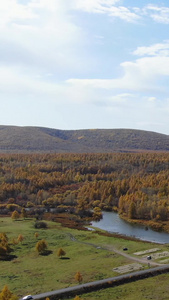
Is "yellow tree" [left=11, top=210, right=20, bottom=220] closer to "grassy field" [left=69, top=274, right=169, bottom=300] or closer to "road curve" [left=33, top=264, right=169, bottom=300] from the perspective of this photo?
"road curve" [left=33, top=264, right=169, bottom=300]

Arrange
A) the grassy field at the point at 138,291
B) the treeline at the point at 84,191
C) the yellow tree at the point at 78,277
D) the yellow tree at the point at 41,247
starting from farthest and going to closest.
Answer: the treeline at the point at 84,191, the yellow tree at the point at 41,247, the yellow tree at the point at 78,277, the grassy field at the point at 138,291

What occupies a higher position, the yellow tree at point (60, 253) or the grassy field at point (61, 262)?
the yellow tree at point (60, 253)

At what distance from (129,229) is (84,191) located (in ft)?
171

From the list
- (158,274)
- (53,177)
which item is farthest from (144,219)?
(53,177)

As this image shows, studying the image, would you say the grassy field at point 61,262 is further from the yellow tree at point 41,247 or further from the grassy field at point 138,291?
the yellow tree at point 41,247

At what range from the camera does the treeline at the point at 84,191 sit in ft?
377

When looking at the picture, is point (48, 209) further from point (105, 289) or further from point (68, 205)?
point (105, 289)

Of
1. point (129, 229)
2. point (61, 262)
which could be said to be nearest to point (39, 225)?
point (129, 229)

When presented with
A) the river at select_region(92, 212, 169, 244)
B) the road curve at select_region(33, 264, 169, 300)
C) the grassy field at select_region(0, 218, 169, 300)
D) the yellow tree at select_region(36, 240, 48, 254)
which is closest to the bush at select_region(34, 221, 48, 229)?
the grassy field at select_region(0, 218, 169, 300)

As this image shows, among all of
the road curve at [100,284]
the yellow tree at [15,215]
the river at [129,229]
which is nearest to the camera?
the road curve at [100,284]

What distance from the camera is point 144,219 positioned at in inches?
4181

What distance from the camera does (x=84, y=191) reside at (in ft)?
474

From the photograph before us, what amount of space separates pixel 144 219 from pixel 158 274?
5254 centimetres

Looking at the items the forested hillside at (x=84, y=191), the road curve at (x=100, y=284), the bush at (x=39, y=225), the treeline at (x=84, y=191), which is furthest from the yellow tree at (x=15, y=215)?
the road curve at (x=100, y=284)
